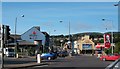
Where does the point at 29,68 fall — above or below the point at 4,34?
below

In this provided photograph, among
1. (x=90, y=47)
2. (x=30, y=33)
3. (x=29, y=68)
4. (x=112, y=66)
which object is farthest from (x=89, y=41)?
(x=112, y=66)

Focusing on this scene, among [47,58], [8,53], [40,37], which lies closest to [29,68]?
[47,58]

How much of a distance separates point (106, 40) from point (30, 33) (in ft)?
61.6

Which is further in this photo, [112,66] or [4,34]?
[4,34]

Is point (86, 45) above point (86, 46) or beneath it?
above

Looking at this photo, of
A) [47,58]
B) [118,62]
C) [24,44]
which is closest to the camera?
Result: [118,62]

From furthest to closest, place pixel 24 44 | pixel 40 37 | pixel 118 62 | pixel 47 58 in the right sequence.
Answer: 1. pixel 24 44
2. pixel 40 37
3. pixel 47 58
4. pixel 118 62

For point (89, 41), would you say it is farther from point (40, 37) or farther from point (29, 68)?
point (29, 68)

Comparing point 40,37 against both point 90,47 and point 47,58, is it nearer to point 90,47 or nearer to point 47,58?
point 47,58

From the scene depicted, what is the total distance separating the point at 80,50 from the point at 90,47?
4890 mm

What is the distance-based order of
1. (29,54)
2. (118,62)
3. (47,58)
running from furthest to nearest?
(29,54) → (47,58) → (118,62)

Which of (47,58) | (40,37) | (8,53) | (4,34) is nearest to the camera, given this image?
(4,34)

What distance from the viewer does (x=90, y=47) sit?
6521 inches

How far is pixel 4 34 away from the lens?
29.3 m
